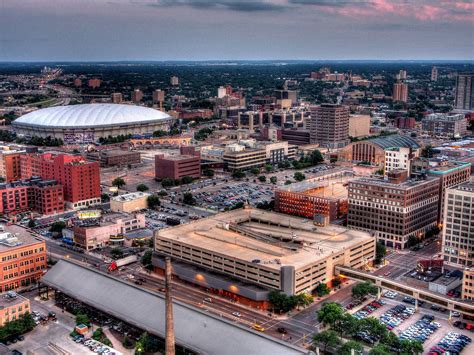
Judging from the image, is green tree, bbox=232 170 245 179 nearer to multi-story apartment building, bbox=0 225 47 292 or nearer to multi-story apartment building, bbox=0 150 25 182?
multi-story apartment building, bbox=0 150 25 182

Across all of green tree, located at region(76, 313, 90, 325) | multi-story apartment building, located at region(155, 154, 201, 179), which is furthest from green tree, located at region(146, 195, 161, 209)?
green tree, located at region(76, 313, 90, 325)

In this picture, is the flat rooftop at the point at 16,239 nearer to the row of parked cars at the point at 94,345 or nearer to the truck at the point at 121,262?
the truck at the point at 121,262

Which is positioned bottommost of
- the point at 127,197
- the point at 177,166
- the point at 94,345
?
the point at 94,345

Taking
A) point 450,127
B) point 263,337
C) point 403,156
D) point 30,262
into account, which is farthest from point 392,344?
point 450,127

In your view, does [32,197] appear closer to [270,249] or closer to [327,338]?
[270,249]

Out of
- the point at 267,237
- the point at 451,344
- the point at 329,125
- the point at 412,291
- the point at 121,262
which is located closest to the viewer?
the point at 451,344

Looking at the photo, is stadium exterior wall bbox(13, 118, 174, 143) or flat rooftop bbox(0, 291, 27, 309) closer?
flat rooftop bbox(0, 291, 27, 309)

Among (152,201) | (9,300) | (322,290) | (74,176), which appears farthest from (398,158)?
(9,300)
